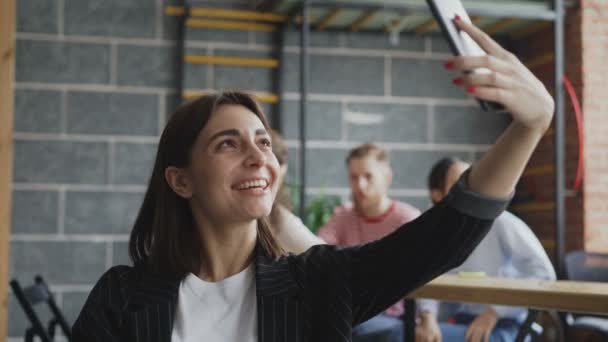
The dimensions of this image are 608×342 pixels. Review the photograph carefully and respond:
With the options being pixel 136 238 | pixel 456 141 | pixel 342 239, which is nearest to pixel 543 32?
pixel 456 141

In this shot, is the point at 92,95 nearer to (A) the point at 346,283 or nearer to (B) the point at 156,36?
(B) the point at 156,36

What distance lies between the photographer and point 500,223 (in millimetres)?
3645

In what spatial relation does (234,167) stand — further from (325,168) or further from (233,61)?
(325,168)

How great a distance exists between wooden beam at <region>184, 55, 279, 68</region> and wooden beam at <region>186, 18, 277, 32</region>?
21 cm

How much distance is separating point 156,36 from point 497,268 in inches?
129

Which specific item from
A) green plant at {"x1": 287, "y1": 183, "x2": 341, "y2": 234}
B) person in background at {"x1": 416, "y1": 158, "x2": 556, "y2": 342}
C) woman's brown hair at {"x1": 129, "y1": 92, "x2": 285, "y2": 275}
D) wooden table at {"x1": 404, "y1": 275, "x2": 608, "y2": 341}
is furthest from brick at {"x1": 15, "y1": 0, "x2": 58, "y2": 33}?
woman's brown hair at {"x1": 129, "y1": 92, "x2": 285, "y2": 275}

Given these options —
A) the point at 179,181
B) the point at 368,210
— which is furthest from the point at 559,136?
the point at 179,181

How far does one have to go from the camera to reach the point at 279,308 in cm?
155

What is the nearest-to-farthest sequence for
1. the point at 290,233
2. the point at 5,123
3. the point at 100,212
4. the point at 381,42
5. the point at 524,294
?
the point at 524,294 → the point at 290,233 → the point at 5,123 → the point at 100,212 → the point at 381,42

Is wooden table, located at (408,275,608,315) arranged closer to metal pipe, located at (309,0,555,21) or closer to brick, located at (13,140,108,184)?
metal pipe, located at (309,0,555,21)

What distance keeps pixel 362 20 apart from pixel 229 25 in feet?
3.01

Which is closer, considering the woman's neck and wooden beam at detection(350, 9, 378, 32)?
the woman's neck

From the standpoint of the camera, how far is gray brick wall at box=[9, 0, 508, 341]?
5.88 metres

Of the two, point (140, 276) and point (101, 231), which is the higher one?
point (140, 276)
